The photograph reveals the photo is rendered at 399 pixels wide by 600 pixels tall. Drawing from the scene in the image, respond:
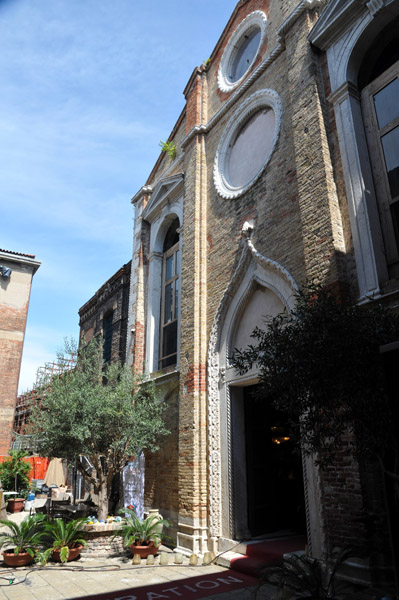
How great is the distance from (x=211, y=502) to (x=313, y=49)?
329 inches

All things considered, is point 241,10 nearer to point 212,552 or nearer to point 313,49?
point 313,49

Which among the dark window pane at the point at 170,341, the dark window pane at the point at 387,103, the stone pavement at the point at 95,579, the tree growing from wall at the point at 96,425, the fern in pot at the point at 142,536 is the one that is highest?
the dark window pane at the point at 387,103

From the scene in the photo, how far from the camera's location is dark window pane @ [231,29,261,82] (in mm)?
10242

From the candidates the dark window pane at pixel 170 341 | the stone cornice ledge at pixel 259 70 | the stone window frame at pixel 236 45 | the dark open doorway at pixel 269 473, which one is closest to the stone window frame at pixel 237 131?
the stone cornice ledge at pixel 259 70

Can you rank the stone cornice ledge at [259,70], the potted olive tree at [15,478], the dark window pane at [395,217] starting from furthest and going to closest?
the potted olive tree at [15,478] < the stone cornice ledge at [259,70] < the dark window pane at [395,217]

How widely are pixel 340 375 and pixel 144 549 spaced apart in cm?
590

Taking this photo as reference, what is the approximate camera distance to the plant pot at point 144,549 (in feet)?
25.9

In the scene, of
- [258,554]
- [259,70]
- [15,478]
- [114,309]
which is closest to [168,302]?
[114,309]

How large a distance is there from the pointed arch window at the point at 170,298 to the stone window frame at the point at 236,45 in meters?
3.73

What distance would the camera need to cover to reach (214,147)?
420 inches

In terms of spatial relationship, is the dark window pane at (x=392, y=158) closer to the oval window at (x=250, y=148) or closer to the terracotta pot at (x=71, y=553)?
the oval window at (x=250, y=148)

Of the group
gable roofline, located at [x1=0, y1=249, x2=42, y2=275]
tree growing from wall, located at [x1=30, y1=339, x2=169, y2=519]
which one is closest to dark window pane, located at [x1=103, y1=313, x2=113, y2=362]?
tree growing from wall, located at [x1=30, y1=339, x2=169, y2=519]

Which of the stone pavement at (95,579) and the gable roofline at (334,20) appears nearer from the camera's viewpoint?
the stone pavement at (95,579)

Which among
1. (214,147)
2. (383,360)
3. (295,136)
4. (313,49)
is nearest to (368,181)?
(295,136)
